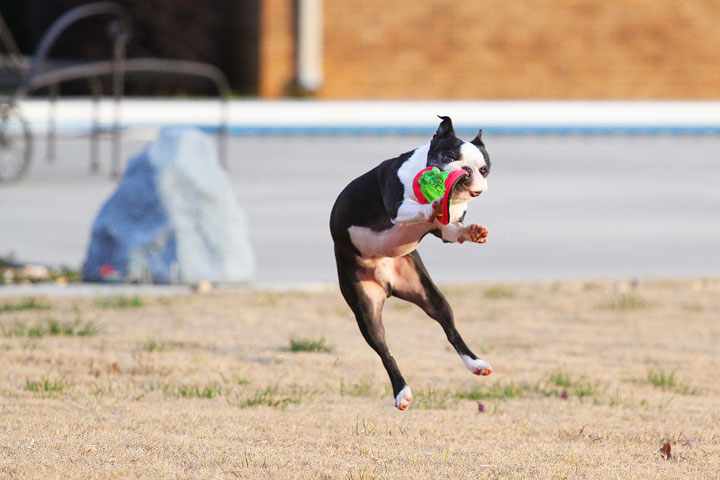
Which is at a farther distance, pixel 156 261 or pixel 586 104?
pixel 586 104

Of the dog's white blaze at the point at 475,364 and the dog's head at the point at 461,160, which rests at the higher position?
the dog's head at the point at 461,160

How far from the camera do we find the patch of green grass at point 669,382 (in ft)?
18.2

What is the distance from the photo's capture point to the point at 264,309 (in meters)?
7.44

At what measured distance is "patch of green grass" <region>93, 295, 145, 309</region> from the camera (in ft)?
24.2

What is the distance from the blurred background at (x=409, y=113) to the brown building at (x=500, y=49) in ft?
0.09

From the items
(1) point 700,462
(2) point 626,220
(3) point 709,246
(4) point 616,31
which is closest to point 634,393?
(1) point 700,462

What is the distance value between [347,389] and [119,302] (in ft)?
8.37

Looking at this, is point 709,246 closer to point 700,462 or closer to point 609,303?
point 609,303

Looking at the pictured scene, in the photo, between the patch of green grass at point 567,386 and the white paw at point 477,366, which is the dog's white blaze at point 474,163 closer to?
the white paw at point 477,366

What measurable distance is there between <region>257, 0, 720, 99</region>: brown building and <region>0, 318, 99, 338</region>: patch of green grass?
15256 millimetres

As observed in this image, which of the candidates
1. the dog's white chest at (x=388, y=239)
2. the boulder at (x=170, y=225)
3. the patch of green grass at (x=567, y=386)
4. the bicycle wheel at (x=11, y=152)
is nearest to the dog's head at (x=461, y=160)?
the dog's white chest at (x=388, y=239)

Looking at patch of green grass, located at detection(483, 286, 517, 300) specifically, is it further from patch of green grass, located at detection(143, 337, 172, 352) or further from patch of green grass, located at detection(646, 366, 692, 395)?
patch of green grass, located at detection(143, 337, 172, 352)

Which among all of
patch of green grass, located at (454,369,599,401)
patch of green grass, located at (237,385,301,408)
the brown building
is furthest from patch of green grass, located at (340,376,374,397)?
the brown building

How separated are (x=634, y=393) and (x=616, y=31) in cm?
1910
